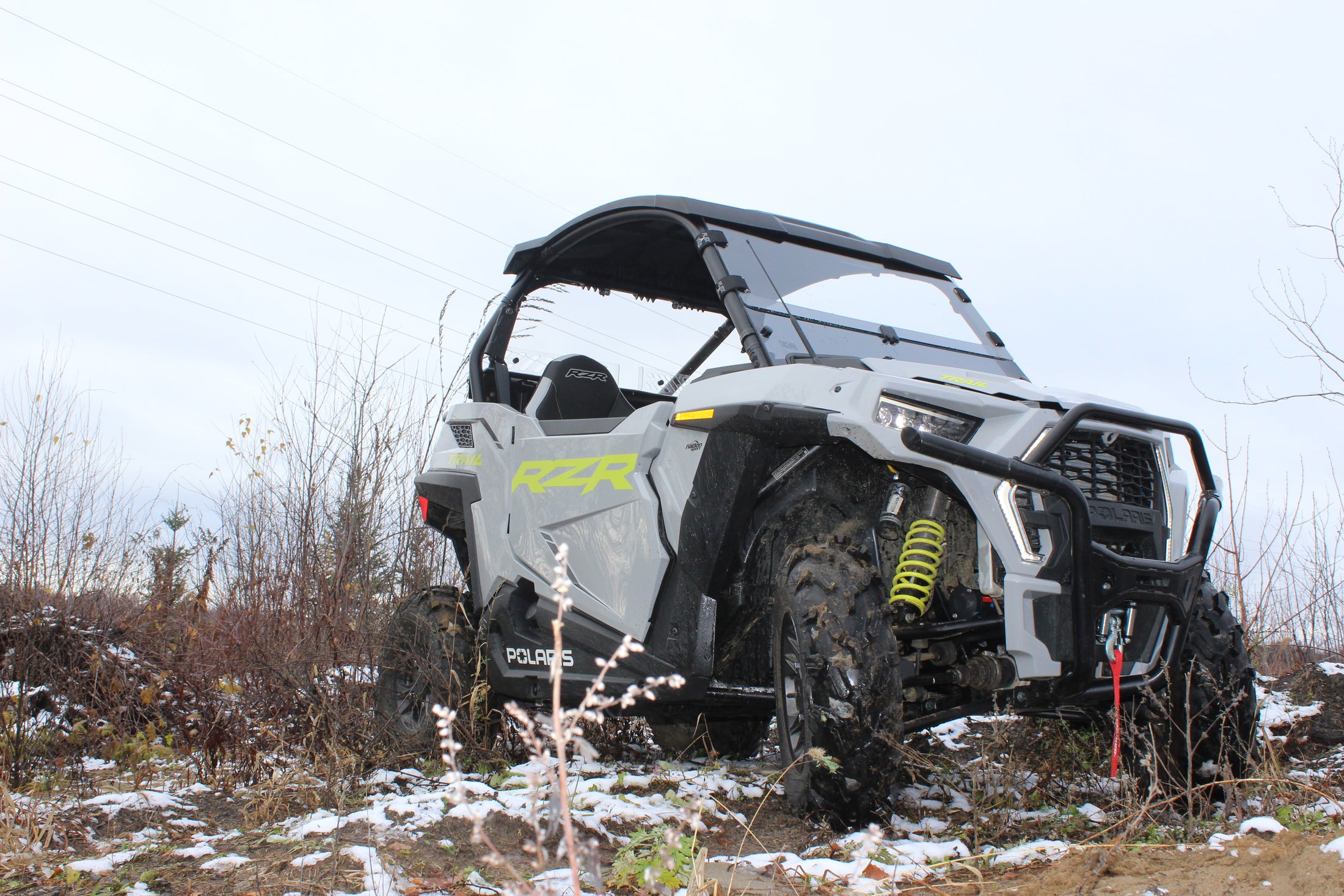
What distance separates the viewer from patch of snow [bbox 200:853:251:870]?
2992 mm

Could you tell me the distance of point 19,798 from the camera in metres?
3.72

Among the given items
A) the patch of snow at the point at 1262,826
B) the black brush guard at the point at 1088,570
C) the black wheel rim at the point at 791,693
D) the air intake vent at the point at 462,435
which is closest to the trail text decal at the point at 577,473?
the air intake vent at the point at 462,435

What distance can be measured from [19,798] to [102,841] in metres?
0.61

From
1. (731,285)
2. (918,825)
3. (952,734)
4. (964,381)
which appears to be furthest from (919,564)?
(952,734)

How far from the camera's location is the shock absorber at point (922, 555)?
3221 mm

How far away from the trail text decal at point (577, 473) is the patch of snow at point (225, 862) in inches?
68.3

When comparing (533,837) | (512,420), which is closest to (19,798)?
(533,837)

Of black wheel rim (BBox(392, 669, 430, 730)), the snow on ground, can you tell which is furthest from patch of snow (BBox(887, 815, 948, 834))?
black wheel rim (BBox(392, 669, 430, 730))

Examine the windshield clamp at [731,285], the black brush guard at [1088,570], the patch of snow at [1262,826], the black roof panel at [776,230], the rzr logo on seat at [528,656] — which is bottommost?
the patch of snow at [1262,826]

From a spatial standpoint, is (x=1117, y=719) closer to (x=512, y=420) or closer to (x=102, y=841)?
(x=512, y=420)

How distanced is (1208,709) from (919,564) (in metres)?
1.17

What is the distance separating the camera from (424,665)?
4.82 m

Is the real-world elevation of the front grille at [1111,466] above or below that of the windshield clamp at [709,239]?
below

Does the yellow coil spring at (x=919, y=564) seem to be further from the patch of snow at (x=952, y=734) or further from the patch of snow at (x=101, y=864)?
the patch of snow at (x=101, y=864)
